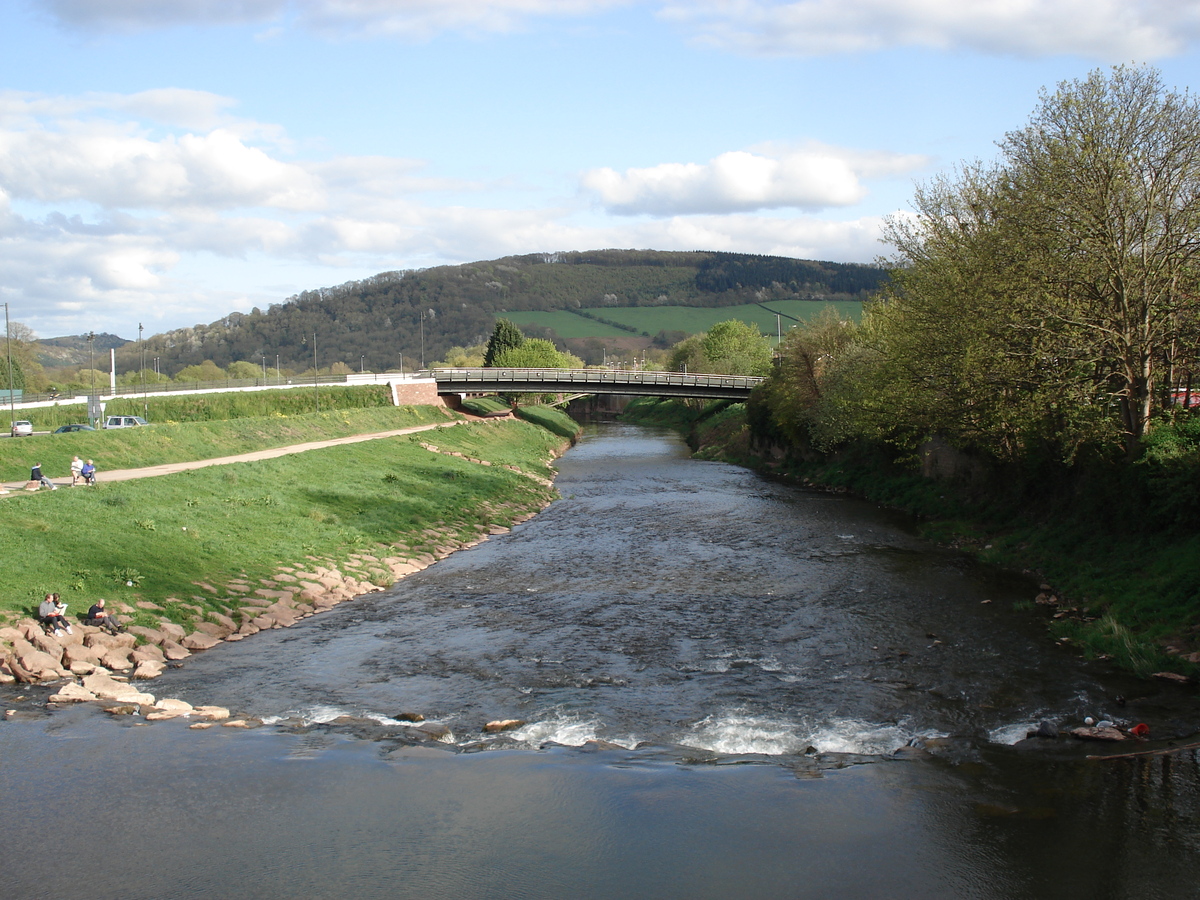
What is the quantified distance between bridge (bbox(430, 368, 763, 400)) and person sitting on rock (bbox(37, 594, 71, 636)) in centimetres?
6587

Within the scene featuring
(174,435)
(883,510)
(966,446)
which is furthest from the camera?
(174,435)

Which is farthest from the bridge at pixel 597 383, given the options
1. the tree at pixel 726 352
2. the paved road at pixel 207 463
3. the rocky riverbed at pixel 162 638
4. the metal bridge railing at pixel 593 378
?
the rocky riverbed at pixel 162 638

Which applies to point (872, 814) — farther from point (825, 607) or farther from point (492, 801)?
point (825, 607)

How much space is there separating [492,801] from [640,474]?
50.3 m

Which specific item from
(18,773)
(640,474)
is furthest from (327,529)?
(640,474)

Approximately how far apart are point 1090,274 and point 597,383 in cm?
6061

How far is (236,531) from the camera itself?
3222 cm

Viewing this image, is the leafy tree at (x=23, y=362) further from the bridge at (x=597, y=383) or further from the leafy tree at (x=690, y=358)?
the leafy tree at (x=690, y=358)

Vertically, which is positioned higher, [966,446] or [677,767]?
[966,446]

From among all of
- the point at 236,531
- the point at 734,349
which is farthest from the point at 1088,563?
the point at 734,349

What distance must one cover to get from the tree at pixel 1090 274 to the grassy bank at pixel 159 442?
37600 mm

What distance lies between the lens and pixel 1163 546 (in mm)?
25812

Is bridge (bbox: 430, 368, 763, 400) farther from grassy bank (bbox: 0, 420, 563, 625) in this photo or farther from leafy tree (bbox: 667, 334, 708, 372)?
leafy tree (bbox: 667, 334, 708, 372)

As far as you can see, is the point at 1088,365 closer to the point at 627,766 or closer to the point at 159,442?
the point at 627,766
